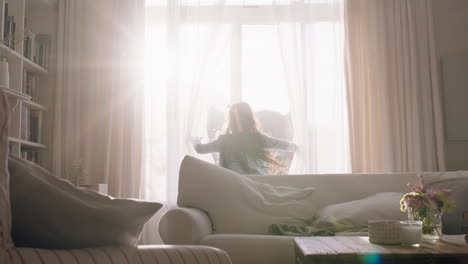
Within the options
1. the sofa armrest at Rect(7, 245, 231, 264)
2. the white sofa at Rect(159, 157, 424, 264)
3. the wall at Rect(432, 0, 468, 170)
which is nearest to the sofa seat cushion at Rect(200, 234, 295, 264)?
the white sofa at Rect(159, 157, 424, 264)

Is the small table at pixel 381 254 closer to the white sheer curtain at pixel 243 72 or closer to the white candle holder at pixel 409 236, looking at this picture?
the white candle holder at pixel 409 236

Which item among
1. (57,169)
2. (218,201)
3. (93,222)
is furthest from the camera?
(57,169)

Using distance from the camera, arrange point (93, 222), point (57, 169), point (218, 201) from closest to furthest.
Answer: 1. point (93, 222)
2. point (218, 201)
3. point (57, 169)

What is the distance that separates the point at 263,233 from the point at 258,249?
1.26 ft

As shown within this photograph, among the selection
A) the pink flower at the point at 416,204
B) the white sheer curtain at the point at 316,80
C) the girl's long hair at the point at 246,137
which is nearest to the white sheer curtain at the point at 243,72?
the white sheer curtain at the point at 316,80

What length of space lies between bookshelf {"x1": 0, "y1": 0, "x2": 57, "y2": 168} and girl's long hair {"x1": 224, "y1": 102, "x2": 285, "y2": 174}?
158cm

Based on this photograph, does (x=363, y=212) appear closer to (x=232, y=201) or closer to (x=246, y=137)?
(x=232, y=201)

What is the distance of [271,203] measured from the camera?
2967 mm

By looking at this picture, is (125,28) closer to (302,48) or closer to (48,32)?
(48,32)

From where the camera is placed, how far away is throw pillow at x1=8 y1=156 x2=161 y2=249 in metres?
1.16

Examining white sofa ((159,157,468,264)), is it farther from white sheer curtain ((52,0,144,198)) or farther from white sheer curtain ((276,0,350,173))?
white sheer curtain ((52,0,144,198))

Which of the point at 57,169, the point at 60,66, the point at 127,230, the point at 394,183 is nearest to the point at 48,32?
the point at 60,66

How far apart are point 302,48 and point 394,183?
2049 millimetres

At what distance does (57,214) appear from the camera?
1.16 m
